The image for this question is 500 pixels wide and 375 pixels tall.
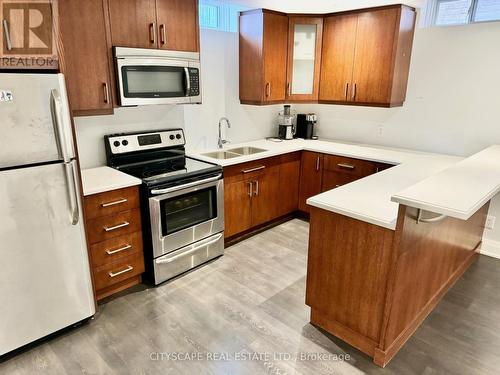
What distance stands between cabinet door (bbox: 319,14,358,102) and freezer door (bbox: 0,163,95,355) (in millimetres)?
2860

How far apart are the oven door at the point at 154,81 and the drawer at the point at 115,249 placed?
103 centimetres

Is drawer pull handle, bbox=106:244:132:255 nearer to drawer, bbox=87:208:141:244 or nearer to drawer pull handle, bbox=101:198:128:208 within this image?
drawer, bbox=87:208:141:244

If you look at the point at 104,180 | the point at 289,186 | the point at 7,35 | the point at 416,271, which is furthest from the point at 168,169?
the point at 416,271

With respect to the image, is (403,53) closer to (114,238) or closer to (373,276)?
(373,276)

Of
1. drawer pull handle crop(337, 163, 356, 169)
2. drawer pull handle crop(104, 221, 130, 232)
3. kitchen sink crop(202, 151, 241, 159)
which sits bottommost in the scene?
drawer pull handle crop(104, 221, 130, 232)

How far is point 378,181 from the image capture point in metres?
2.50

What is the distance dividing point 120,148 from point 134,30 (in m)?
0.94

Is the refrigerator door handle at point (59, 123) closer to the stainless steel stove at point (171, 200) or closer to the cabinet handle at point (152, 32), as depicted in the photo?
the stainless steel stove at point (171, 200)

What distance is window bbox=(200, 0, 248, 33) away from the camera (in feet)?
11.1

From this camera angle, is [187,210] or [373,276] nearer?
[373,276]

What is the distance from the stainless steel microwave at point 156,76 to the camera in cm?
257

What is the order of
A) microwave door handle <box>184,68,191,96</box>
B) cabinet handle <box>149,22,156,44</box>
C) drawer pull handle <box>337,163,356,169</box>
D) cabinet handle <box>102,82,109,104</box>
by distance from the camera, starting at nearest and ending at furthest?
cabinet handle <box>102,82,109,104</box>
cabinet handle <box>149,22,156,44</box>
microwave door handle <box>184,68,191,96</box>
drawer pull handle <box>337,163,356,169</box>

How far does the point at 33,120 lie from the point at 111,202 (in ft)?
2.59

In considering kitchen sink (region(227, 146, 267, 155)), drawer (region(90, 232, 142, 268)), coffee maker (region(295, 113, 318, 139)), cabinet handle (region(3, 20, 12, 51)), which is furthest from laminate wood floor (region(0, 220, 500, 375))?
coffee maker (region(295, 113, 318, 139))
